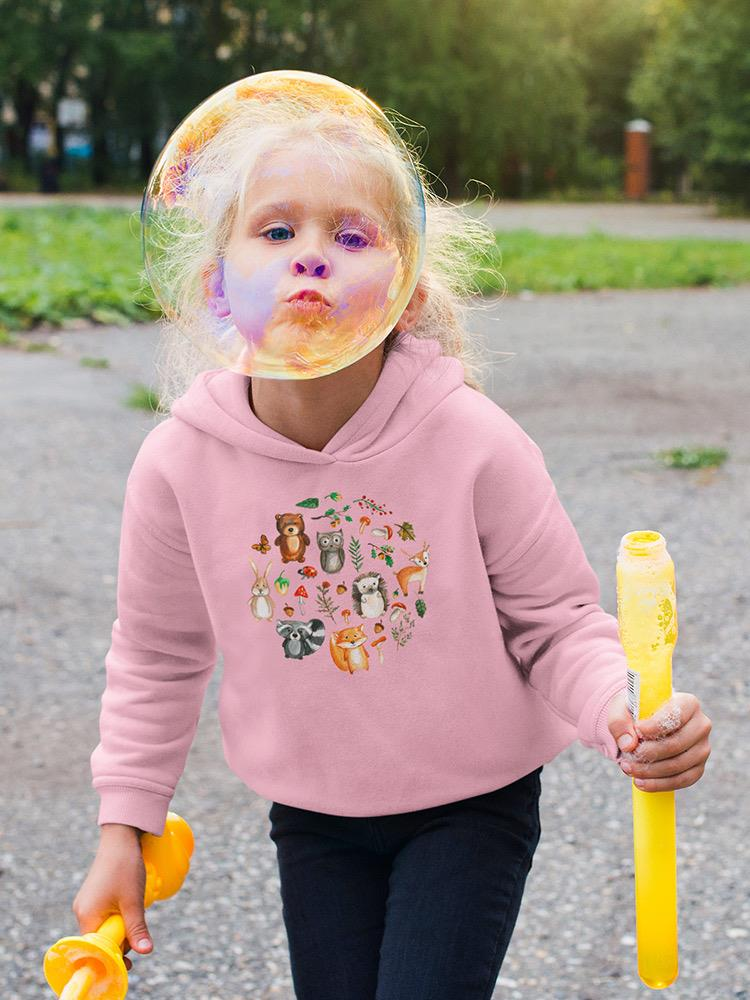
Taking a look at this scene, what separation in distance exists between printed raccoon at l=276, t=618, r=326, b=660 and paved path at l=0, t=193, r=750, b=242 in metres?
15.3

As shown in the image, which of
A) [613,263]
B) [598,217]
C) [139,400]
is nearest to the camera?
[139,400]

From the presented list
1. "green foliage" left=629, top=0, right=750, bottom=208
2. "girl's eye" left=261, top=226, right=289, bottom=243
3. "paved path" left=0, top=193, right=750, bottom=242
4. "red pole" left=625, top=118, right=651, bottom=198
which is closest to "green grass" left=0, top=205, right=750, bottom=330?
"paved path" left=0, top=193, right=750, bottom=242

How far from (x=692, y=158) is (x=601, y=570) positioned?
2128 cm

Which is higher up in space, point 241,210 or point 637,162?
point 241,210

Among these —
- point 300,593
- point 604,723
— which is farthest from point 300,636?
point 604,723

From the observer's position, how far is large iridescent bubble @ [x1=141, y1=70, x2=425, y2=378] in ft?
5.13

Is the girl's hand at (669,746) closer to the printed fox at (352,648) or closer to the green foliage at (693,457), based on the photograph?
the printed fox at (352,648)

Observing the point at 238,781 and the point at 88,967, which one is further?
the point at 238,781

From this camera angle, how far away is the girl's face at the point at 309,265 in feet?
5.10

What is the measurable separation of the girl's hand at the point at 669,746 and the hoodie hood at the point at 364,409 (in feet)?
1.63

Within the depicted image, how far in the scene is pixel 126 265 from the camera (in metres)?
11.8

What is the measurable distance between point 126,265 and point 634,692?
Result: 430 inches

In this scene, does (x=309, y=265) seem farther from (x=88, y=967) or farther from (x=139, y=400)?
(x=139, y=400)

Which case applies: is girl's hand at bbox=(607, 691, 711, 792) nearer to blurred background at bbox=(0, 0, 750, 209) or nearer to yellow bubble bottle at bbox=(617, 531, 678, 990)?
yellow bubble bottle at bbox=(617, 531, 678, 990)
